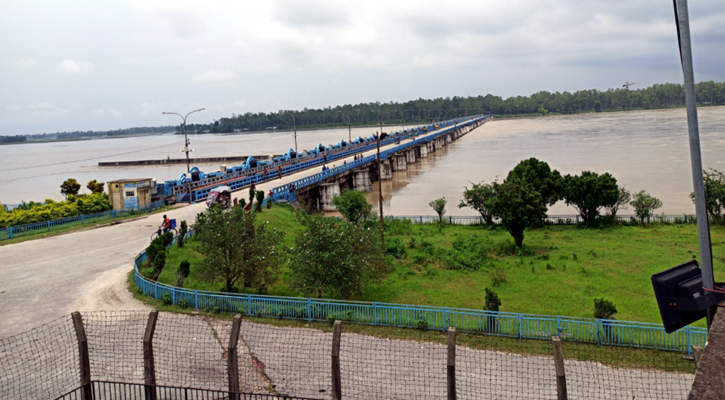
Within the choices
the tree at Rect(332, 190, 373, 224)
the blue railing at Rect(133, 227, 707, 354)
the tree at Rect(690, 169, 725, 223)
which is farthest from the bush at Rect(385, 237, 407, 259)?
the tree at Rect(690, 169, 725, 223)

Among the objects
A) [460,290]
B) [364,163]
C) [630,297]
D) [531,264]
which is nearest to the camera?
[630,297]

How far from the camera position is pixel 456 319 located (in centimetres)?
1584

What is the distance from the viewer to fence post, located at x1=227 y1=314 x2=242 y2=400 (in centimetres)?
916

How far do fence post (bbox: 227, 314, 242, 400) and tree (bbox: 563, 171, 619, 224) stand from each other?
99.6ft

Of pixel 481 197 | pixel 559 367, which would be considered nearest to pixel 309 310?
pixel 559 367

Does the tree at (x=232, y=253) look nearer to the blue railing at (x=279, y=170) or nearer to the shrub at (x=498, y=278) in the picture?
the shrub at (x=498, y=278)

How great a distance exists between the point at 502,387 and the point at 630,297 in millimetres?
11054

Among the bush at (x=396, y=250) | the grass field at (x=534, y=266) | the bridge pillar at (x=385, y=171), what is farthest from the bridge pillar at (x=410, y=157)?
the bush at (x=396, y=250)

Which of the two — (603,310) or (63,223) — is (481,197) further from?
(63,223)

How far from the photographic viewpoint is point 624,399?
36.0ft

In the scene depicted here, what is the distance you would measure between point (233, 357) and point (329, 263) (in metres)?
9.05

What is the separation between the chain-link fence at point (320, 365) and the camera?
37.1 feet

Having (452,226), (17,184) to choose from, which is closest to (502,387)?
(452,226)

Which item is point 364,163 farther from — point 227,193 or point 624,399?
point 624,399
